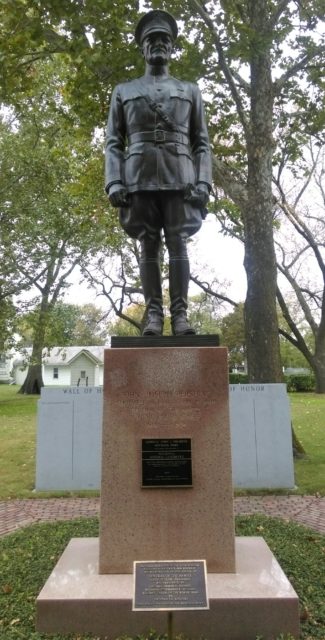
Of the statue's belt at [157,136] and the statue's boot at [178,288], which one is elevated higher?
the statue's belt at [157,136]

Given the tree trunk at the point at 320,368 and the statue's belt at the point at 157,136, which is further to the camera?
the tree trunk at the point at 320,368

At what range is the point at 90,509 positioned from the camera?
24.1ft

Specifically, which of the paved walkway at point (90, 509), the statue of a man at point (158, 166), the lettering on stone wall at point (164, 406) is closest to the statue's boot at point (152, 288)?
the statue of a man at point (158, 166)

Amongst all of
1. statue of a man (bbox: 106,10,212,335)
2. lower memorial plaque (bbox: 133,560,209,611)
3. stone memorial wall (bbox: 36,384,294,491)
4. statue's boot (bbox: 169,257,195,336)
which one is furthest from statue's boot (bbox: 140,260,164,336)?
stone memorial wall (bbox: 36,384,294,491)

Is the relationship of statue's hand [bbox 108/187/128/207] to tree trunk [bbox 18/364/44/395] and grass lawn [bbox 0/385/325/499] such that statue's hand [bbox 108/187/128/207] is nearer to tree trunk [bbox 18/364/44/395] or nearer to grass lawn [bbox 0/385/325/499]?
grass lawn [bbox 0/385/325/499]

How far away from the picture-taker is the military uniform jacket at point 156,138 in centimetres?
437

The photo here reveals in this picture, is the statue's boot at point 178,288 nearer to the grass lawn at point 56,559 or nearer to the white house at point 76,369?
the grass lawn at point 56,559

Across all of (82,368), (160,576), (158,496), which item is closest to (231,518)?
(158,496)

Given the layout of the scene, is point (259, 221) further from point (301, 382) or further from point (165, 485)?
point (301, 382)

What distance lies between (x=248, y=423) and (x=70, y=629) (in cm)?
564

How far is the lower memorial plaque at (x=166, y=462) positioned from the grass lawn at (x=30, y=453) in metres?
5.13

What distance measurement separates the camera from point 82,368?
180 ft

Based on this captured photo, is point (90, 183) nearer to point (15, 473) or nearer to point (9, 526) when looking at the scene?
point (15, 473)

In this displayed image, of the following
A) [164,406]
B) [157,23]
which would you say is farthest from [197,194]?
[164,406]
